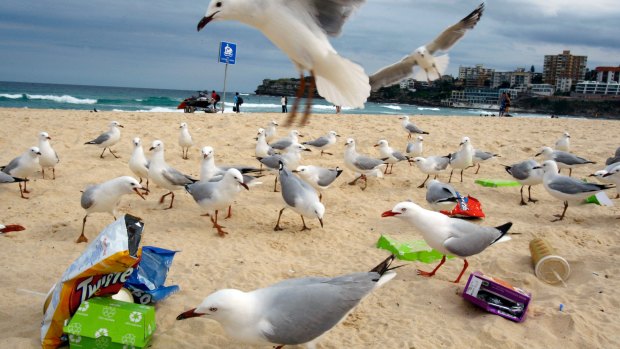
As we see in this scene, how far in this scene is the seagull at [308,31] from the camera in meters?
1.95

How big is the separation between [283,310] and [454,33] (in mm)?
1840

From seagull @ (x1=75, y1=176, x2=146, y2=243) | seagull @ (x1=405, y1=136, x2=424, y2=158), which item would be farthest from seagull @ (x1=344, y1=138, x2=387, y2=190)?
seagull @ (x1=75, y1=176, x2=146, y2=243)

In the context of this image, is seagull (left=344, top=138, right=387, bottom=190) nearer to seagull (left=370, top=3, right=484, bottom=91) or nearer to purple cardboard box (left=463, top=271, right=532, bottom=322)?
purple cardboard box (left=463, top=271, right=532, bottom=322)

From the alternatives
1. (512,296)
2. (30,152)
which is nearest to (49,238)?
(30,152)

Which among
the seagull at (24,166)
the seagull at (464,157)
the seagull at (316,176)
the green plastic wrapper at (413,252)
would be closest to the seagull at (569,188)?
the seagull at (464,157)

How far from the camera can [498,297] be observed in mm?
3488

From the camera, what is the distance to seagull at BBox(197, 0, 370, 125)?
6.40ft

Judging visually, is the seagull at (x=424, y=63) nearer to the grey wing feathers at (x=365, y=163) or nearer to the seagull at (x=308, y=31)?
the seagull at (x=308, y=31)

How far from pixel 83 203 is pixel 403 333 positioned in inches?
142

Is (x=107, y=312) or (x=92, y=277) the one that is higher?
(x=92, y=277)

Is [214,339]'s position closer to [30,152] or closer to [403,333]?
[403,333]

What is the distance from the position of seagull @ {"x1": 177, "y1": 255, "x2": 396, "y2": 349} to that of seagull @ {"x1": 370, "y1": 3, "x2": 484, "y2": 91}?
1196 millimetres

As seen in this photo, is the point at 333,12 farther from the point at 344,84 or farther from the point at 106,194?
the point at 106,194

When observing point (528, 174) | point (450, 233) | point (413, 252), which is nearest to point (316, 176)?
point (413, 252)
